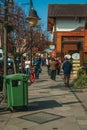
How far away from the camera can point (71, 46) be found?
151 ft

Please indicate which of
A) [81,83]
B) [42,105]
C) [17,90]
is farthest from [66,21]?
[17,90]

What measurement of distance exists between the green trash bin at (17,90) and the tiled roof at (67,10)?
4241cm

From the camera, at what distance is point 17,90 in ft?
38.8

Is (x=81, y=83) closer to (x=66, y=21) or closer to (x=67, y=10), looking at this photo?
(x=66, y=21)

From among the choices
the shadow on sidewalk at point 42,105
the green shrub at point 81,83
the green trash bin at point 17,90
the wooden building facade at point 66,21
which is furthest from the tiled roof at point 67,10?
the green trash bin at point 17,90

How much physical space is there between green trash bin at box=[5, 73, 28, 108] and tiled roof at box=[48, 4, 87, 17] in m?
42.4

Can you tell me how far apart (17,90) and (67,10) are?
44.6 m

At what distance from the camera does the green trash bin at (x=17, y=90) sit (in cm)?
1176

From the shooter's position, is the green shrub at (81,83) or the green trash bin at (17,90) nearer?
the green trash bin at (17,90)

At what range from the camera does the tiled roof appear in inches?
2126

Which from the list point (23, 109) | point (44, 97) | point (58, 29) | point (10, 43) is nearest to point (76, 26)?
point (58, 29)

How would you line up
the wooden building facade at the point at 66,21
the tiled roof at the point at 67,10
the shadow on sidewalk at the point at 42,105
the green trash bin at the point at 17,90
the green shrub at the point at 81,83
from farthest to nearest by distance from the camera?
the tiled roof at the point at 67,10 → the wooden building facade at the point at 66,21 → the green shrub at the point at 81,83 → the shadow on sidewalk at the point at 42,105 → the green trash bin at the point at 17,90

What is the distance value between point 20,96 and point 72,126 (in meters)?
2.72

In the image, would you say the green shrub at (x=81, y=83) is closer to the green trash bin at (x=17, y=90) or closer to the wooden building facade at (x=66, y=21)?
the green trash bin at (x=17, y=90)
